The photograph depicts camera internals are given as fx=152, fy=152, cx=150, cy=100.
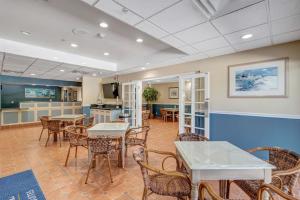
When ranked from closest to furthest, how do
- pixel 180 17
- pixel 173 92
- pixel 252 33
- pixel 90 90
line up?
pixel 180 17, pixel 252 33, pixel 90 90, pixel 173 92

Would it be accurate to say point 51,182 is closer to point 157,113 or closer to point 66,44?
point 66,44

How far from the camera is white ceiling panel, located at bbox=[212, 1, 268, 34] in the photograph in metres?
1.85

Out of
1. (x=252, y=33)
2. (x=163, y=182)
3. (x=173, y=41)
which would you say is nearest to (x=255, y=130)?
(x=252, y=33)

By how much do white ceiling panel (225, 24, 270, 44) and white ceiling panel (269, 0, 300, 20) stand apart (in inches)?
11.7

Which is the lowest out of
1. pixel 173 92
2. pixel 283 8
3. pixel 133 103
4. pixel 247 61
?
pixel 133 103

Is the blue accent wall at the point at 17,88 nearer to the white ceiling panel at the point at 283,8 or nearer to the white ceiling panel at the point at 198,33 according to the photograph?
the white ceiling panel at the point at 198,33

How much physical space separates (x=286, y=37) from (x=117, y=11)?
9.51 ft

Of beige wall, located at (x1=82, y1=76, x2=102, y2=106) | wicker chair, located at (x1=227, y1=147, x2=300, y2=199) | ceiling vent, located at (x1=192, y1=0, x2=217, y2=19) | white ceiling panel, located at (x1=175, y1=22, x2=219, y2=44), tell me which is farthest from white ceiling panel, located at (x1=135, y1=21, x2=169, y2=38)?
beige wall, located at (x1=82, y1=76, x2=102, y2=106)

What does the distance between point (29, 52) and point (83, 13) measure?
2432mm

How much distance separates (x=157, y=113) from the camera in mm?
10750

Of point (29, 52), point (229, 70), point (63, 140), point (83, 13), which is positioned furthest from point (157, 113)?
point (83, 13)

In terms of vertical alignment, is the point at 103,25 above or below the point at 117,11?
above

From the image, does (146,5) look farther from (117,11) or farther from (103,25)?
(103,25)

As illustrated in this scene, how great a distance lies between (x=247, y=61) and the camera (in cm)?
339
